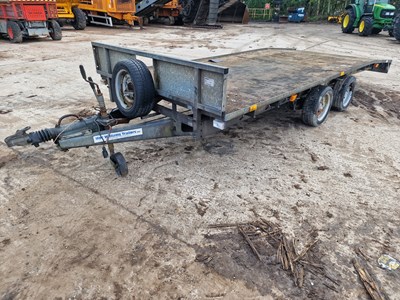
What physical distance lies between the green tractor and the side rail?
656 inches

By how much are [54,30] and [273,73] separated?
10730mm

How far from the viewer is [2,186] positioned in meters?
3.37

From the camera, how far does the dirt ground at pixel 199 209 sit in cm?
234

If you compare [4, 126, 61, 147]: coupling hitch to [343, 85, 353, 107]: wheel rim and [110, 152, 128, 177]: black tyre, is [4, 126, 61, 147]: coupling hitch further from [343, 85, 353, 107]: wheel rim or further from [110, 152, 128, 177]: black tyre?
[343, 85, 353, 107]: wheel rim

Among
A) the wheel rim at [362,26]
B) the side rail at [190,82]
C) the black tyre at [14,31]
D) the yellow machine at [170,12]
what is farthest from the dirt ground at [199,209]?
the yellow machine at [170,12]

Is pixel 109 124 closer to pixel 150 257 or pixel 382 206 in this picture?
pixel 150 257

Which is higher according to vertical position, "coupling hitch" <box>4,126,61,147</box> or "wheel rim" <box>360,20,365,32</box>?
"coupling hitch" <box>4,126,61,147</box>

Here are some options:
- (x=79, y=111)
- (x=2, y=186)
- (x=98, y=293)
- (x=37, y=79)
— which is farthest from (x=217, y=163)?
(x=37, y=79)

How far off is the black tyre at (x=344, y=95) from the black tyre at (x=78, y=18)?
14.1m

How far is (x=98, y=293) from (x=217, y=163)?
83.1 inches

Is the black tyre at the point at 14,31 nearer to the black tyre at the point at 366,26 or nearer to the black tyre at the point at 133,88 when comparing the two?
the black tyre at the point at 133,88

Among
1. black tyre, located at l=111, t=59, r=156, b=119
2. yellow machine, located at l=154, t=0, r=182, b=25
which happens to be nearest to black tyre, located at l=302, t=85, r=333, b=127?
black tyre, located at l=111, t=59, r=156, b=119

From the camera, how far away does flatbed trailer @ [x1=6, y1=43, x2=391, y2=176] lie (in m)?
2.88

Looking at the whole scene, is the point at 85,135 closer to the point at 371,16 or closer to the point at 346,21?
the point at 371,16
